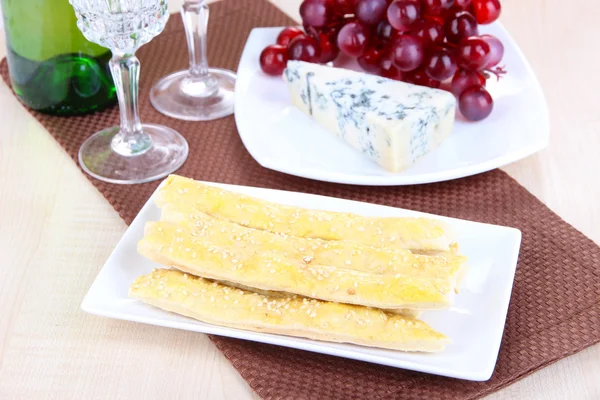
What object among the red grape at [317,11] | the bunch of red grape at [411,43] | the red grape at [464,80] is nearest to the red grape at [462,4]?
the bunch of red grape at [411,43]

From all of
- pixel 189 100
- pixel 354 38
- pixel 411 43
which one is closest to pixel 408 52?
pixel 411 43

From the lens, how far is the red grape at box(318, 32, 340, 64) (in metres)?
1.48

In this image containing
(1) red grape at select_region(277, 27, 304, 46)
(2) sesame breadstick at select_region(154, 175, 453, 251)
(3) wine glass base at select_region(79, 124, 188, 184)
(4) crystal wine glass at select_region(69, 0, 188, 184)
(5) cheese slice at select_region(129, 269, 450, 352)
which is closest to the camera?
(5) cheese slice at select_region(129, 269, 450, 352)

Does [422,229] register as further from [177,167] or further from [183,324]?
[177,167]

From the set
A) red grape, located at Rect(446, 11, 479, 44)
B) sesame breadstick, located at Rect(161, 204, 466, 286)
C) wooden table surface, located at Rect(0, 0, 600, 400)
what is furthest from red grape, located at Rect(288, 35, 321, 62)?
sesame breadstick, located at Rect(161, 204, 466, 286)

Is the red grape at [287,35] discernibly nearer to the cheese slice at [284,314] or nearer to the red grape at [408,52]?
the red grape at [408,52]

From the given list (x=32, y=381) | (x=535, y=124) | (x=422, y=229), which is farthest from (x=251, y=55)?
(x=32, y=381)

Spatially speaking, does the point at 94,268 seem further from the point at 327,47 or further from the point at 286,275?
the point at 327,47

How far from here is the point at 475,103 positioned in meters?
1.34

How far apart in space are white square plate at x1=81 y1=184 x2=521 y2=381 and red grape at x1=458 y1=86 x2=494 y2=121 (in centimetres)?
31

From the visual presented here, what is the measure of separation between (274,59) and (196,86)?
154mm

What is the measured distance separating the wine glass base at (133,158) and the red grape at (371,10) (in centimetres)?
35

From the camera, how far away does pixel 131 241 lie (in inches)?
42.1

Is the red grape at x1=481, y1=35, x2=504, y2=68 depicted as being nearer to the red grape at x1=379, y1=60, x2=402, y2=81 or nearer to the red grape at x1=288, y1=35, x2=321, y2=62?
the red grape at x1=379, y1=60, x2=402, y2=81
